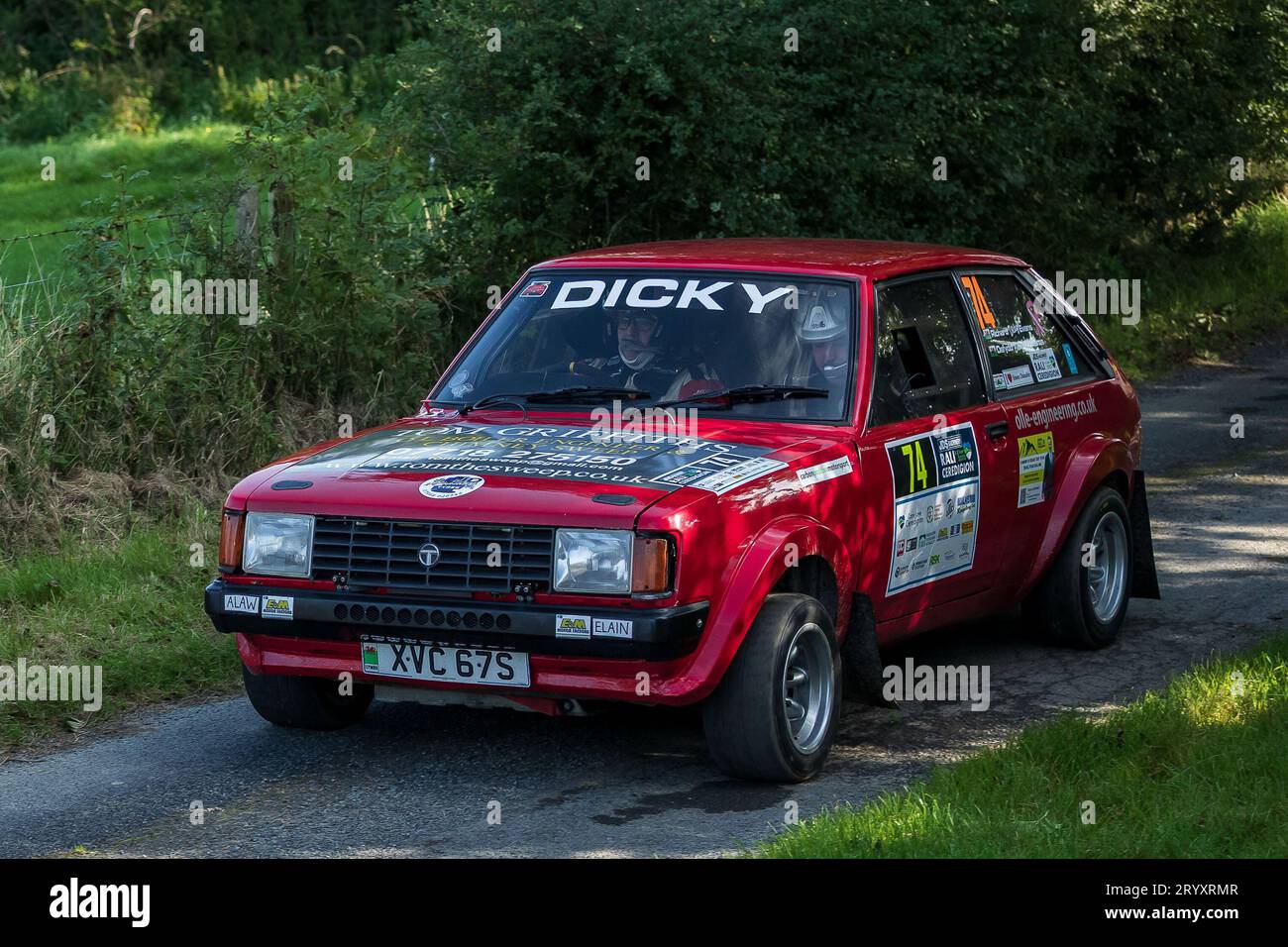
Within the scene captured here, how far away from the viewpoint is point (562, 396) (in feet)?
21.8

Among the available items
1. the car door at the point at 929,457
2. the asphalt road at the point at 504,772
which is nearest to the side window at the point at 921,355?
the car door at the point at 929,457

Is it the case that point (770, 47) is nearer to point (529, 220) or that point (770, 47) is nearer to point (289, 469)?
point (529, 220)

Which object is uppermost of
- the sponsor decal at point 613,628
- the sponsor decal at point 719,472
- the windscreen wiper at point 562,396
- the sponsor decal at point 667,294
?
the sponsor decal at point 667,294

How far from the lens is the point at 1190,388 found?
1552 cm

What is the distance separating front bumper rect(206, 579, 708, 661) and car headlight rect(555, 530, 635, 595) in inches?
2.8

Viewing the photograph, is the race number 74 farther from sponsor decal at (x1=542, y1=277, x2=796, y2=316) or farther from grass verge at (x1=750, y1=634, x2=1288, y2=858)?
grass verge at (x1=750, y1=634, x2=1288, y2=858)

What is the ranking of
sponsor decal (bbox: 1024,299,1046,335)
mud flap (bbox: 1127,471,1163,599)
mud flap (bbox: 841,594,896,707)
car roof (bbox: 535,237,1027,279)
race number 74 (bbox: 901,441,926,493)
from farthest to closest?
mud flap (bbox: 1127,471,1163,599), sponsor decal (bbox: 1024,299,1046,335), car roof (bbox: 535,237,1027,279), race number 74 (bbox: 901,441,926,493), mud flap (bbox: 841,594,896,707)

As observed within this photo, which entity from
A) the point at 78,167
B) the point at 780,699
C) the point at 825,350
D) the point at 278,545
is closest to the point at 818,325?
the point at 825,350

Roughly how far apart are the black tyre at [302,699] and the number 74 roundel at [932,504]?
202 centimetres

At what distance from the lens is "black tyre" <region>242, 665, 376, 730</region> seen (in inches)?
249

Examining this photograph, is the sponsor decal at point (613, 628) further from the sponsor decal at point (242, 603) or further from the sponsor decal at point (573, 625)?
the sponsor decal at point (242, 603)

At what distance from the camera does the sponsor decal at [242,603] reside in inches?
229

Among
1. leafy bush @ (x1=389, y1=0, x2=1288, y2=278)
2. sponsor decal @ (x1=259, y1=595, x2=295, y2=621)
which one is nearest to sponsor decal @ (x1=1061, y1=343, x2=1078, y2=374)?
sponsor decal @ (x1=259, y1=595, x2=295, y2=621)

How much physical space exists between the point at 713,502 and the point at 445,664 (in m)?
1.01
